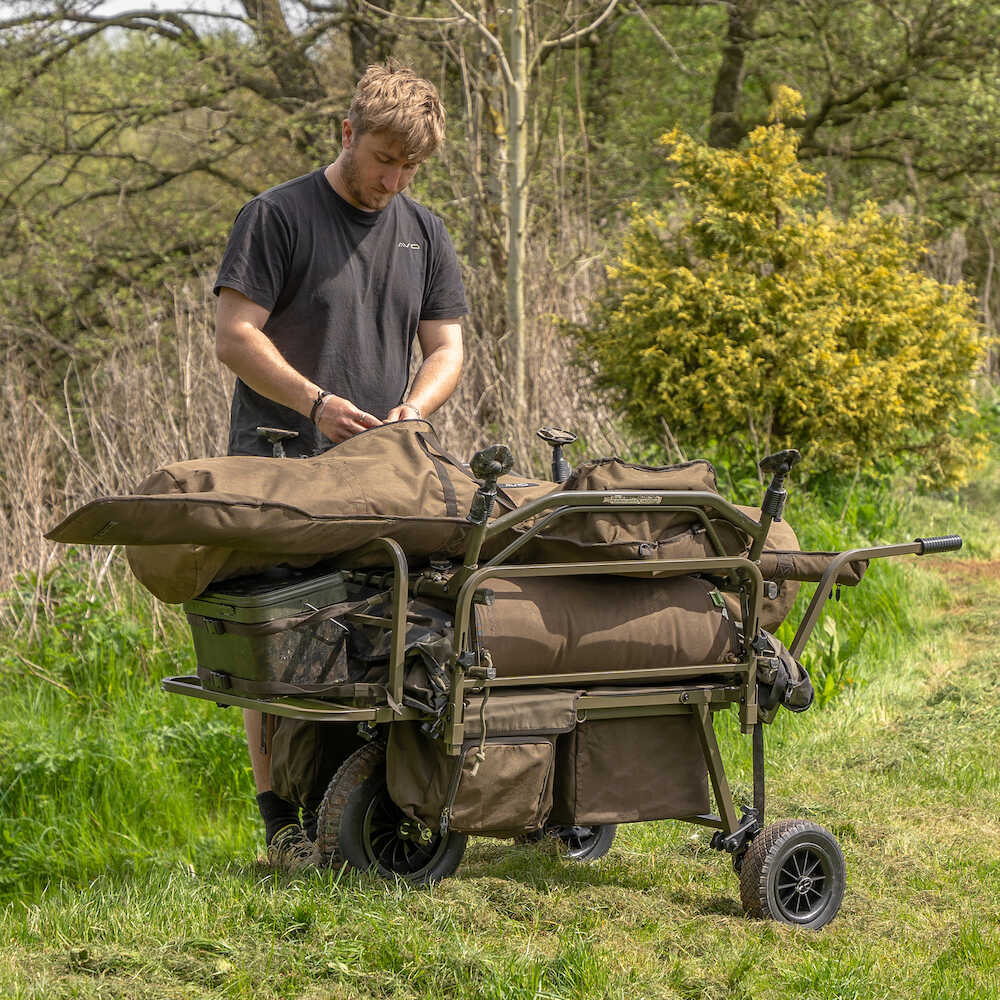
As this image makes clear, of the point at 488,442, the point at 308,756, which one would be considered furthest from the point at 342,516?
the point at 488,442

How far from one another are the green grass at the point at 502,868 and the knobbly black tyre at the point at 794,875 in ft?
0.23

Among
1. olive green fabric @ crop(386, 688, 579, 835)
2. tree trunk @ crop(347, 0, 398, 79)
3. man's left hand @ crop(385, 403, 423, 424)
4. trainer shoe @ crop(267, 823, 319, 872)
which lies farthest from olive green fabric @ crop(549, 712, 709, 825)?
tree trunk @ crop(347, 0, 398, 79)

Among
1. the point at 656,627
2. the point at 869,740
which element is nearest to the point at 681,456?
the point at 869,740

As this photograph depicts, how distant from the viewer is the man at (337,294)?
3936 millimetres

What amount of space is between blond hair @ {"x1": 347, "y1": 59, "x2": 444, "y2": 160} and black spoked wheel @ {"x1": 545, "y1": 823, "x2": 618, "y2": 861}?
2.16 m

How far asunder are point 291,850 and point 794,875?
4.60 feet

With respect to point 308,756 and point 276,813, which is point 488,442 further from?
point 308,756

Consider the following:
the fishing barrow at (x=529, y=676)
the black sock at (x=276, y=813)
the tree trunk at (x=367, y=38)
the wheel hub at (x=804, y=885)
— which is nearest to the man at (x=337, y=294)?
the black sock at (x=276, y=813)

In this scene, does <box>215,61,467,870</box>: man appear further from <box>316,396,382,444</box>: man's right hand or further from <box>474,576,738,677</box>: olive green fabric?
<box>474,576,738,677</box>: olive green fabric

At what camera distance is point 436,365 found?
442cm

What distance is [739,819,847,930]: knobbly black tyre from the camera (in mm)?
3652

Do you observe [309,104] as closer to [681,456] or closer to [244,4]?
[244,4]

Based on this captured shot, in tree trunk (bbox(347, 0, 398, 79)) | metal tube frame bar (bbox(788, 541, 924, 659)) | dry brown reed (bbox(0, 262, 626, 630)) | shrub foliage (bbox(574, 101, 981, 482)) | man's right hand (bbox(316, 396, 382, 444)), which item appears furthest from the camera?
tree trunk (bbox(347, 0, 398, 79))

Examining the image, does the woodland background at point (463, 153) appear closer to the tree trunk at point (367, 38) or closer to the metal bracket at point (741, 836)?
the tree trunk at point (367, 38)
